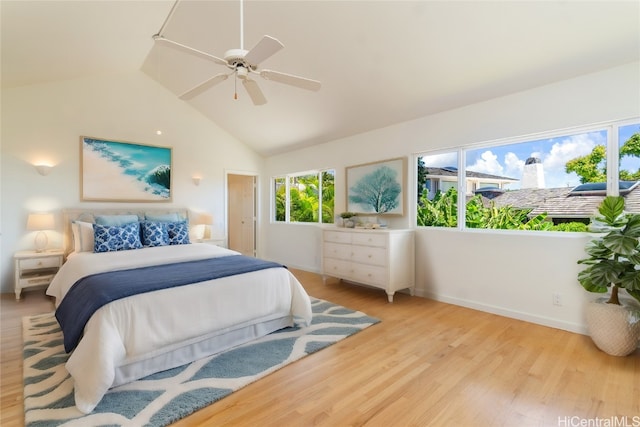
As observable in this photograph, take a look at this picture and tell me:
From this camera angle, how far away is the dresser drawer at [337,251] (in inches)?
166

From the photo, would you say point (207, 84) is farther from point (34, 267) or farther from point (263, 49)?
point (34, 267)

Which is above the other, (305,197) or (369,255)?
(305,197)

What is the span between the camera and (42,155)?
4.10m

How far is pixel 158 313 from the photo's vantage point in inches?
83.3

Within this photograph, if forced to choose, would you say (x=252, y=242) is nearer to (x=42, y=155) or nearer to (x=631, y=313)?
(x=42, y=155)

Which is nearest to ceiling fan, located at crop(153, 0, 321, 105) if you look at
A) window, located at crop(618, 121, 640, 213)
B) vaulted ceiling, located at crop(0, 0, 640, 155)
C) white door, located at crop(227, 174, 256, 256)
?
vaulted ceiling, located at crop(0, 0, 640, 155)

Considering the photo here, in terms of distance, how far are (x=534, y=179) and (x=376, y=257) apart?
1.90 m

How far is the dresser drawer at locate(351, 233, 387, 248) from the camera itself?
12.2ft

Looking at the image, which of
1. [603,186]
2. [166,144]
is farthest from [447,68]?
[166,144]

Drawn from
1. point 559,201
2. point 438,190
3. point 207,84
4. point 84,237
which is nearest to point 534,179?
point 559,201

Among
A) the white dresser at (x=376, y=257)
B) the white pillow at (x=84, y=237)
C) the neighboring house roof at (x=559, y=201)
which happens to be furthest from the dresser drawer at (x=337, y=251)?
the white pillow at (x=84, y=237)

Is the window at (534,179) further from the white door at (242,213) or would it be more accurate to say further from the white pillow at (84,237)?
the white pillow at (84,237)

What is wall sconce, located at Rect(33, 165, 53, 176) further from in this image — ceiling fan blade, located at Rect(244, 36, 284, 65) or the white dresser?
the white dresser

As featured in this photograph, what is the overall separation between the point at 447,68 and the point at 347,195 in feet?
7.63
